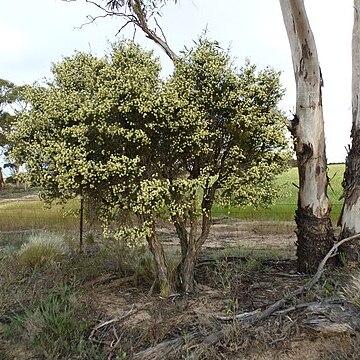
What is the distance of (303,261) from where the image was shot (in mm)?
6832

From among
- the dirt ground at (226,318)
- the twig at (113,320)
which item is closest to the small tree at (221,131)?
the dirt ground at (226,318)

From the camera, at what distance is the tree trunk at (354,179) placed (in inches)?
258

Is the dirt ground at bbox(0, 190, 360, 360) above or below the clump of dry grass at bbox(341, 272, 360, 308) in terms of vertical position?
below

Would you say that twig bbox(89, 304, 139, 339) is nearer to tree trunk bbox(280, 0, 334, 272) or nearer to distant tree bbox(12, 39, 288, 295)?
distant tree bbox(12, 39, 288, 295)

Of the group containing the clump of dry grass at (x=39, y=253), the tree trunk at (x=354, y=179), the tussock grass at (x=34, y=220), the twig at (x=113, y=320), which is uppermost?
the tree trunk at (x=354, y=179)

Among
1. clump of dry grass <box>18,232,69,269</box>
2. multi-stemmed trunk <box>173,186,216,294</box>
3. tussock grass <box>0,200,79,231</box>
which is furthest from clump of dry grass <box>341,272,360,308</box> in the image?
tussock grass <box>0,200,79,231</box>

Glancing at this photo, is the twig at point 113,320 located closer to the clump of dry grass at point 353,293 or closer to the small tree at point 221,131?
the small tree at point 221,131

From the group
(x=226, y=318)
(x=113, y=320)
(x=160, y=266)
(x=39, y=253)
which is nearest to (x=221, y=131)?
(x=160, y=266)

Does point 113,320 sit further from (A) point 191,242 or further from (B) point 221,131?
(B) point 221,131

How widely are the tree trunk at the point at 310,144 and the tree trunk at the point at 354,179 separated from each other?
9.5 inches

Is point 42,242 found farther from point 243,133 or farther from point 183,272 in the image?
point 243,133

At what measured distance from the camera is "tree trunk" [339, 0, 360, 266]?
6555 mm

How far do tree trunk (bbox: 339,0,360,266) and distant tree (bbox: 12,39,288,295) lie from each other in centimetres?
110

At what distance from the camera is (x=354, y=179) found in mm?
6578
